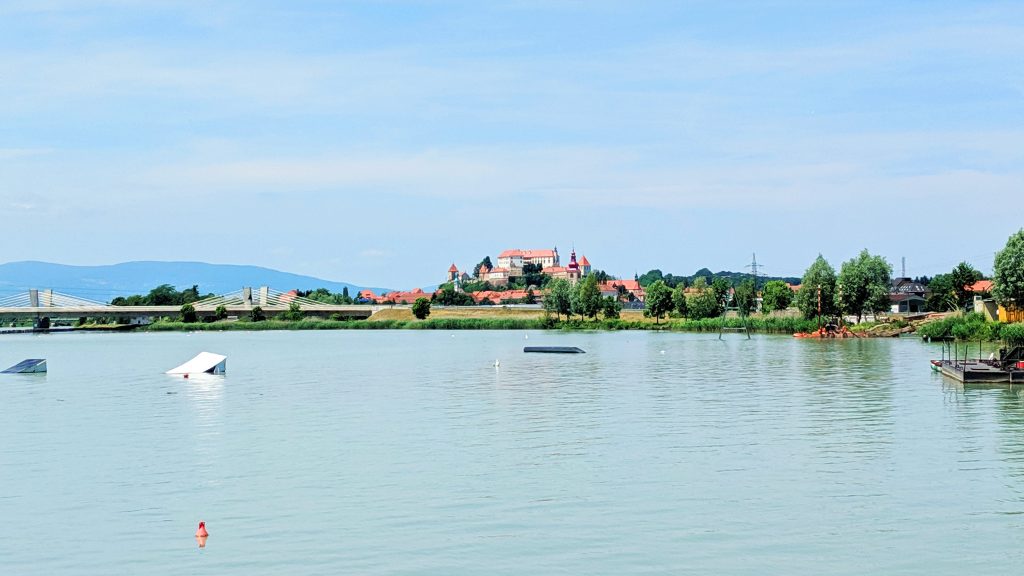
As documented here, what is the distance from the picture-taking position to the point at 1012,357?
204 feet

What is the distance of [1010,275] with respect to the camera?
326ft

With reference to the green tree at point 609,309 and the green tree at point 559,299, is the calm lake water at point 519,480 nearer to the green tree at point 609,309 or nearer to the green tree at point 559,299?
the green tree at point 559,299

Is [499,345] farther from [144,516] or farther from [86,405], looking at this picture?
[144,516]

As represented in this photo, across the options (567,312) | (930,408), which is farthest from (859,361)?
(567,312)

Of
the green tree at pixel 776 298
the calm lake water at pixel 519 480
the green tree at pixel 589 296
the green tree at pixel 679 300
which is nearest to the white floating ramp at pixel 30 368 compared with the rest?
the calm lake water at pixel 519 480

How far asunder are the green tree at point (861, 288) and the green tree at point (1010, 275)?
37.0 metres

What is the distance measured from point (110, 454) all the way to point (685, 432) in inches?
813

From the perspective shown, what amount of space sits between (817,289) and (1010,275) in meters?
45.3

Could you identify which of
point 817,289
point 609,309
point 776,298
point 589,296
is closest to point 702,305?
point 776,298

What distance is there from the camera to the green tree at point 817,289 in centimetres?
14475

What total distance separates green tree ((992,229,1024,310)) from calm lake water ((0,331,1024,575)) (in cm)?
4790

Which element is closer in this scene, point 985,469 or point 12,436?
point 985,469

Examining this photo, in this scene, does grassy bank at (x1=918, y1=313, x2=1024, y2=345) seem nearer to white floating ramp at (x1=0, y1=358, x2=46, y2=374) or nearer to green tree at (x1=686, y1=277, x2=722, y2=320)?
green tree at (x1=686, y1=277, x2=722, y2=320)

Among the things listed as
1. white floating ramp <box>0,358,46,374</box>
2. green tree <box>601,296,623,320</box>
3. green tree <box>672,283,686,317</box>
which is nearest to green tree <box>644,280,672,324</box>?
green tree <box>672,283,686,317</box>
